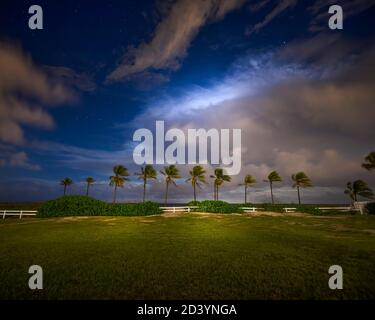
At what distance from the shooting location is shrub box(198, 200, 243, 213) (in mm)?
38344

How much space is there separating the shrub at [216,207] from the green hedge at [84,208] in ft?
28.2

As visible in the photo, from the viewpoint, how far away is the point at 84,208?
35344 millimetres

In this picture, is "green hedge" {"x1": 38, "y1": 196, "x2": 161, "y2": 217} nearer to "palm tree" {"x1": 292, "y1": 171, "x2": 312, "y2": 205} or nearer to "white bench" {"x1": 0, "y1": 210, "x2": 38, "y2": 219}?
"white bench" {"x1": 0, "y1": 210, "x2": 38, "y2": 219}

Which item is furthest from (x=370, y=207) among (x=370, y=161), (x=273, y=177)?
(x=273, y=177)

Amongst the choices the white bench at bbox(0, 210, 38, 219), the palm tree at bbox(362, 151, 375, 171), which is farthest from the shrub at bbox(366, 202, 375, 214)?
the white bench at bbox(0, 210, 38, 219)

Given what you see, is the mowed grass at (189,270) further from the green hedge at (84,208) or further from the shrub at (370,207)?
the shrub at (370,207)

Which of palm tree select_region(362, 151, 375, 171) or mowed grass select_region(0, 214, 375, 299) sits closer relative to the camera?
mowed grass select_region(0, 214, 375, 299)

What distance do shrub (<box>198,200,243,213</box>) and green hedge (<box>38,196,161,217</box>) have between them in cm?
860

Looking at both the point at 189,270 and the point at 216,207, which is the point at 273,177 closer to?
the point at 216,207

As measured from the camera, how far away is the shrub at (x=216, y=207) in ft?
126

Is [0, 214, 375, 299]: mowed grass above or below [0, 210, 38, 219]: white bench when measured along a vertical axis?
above

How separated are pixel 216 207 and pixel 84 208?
20.5 metres
